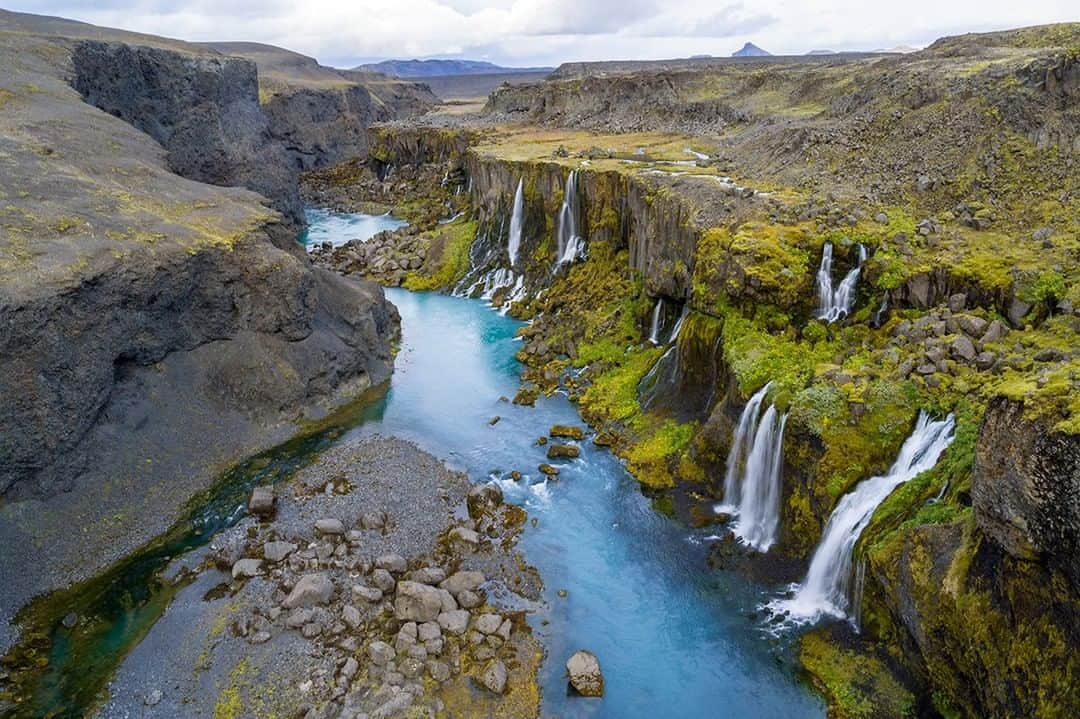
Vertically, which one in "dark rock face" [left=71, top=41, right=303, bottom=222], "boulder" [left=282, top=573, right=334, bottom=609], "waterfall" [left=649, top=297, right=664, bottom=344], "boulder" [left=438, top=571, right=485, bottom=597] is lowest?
"boulder" [left=438, top=571, right=485, bottom=597]

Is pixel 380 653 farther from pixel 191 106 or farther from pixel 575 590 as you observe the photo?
pixel 191 106

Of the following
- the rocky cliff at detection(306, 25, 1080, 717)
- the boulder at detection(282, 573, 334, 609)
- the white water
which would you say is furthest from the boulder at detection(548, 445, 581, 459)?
the boulder at detection(282, 573, 334, 609)

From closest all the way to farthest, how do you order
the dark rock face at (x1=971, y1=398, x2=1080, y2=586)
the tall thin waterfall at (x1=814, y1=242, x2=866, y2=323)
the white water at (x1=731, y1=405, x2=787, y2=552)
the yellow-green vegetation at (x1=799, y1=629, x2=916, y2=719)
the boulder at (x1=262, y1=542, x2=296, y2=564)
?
the dark rock face at (x1=971, y1=398, x2=1080, y2=586)
the yellow-green vegetation at (x1=799, y1=629, x2=916, y2=719)
the boulder at (x1=262, y1=542, x2=296, y2=564)
the white water at (x1=731, y1=405, x2=787, y2=552)
the tall thin waterfall at (x1=814, y1=242, x2=866, y2=323)

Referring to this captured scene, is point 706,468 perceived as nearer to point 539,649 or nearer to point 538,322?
point 539,649

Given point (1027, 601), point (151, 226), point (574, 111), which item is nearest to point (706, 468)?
point (1027, 601)

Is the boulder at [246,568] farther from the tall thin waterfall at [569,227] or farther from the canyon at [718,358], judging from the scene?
the tall thin waterfall at [569,227]

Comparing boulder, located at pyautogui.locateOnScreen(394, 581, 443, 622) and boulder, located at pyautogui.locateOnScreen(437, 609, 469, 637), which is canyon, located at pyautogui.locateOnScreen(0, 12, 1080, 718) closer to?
boulder, located at pyautogui.locateOnScreen(394, 581, 443, 622)

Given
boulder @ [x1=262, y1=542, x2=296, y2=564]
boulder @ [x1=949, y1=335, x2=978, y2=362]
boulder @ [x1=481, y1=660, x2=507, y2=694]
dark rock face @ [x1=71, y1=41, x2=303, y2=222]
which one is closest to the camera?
boulder @ [x1=481, y1=660, x2=507, y2=694]
